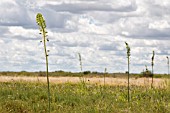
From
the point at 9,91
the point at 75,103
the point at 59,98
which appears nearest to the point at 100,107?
the point at 75,103

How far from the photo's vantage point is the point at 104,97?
1956 centimetres

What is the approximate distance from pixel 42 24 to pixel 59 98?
590 cm

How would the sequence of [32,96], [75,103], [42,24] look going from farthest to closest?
[32,96]
[75,103]
[42,24]

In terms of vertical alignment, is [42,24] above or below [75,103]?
above

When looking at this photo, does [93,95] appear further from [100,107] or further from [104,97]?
[100,107]

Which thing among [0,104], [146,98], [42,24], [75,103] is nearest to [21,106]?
[0,104]

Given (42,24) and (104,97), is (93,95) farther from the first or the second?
(42,24)

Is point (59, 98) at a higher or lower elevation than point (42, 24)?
lower

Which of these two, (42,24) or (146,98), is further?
(146,98)

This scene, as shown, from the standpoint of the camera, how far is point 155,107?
52.9 feet

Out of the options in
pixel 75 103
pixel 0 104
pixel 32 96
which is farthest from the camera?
pixel 32 96

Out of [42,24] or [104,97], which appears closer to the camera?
[42,24]

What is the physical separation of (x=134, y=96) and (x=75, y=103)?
374 cm

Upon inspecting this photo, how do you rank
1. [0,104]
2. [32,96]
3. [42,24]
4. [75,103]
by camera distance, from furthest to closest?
[32,96] < [75,103] < [0,104] < [42,24]
